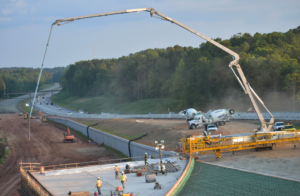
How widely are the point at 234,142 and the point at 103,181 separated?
46.0 ft

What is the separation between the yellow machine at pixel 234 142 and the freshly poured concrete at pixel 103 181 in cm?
204

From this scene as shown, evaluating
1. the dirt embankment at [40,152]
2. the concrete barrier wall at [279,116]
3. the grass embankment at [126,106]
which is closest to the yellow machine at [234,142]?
the dirt embankment at [40,152]

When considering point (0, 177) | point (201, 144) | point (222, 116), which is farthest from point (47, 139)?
point (201, 144)

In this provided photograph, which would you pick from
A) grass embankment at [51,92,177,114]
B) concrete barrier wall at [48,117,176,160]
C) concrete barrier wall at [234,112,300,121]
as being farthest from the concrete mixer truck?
grass embankment at [51,92,177,114]

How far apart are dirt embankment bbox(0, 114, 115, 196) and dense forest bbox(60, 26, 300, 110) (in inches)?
1854

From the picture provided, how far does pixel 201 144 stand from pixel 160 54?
5352 inches

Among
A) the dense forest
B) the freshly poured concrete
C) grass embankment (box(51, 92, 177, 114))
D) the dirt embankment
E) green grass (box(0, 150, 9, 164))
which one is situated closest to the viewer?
the freshly poured concrete

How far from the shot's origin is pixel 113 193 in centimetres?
2269

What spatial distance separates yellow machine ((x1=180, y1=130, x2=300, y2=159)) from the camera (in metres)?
32.1

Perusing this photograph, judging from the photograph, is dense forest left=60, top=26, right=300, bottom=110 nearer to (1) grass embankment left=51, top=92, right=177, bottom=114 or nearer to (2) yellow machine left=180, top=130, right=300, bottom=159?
(1) grass embankment left=51, top=92, right=177, bottom=114

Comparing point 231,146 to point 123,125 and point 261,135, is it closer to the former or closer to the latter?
point 261,135

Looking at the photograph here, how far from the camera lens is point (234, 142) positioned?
33094mm

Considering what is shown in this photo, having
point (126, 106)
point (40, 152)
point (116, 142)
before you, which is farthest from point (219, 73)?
point (40, 152)

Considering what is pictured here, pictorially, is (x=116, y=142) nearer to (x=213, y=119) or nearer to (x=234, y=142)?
(x=213, y=119)
